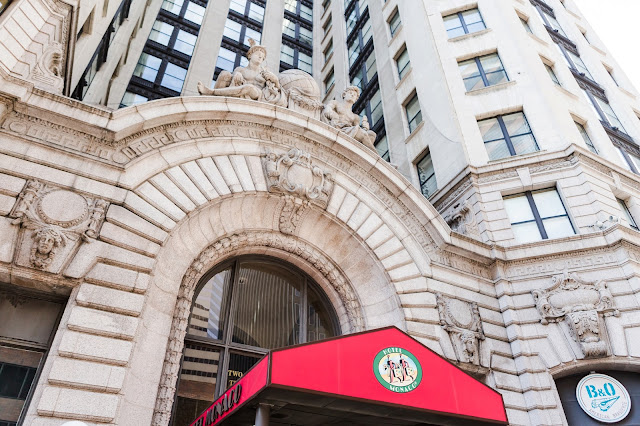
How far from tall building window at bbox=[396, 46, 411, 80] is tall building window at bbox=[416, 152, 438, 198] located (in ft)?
18.4

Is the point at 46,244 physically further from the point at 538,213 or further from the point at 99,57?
the point at 538,213

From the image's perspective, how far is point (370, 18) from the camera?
27906 mm

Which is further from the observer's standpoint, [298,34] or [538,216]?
[298,34]

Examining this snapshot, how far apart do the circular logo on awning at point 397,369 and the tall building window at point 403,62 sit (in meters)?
18.4

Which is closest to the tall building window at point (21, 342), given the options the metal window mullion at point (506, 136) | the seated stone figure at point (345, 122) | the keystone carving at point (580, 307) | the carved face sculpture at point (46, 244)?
the carved face sculpture at point (46, 244)

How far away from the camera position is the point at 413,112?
20.7m

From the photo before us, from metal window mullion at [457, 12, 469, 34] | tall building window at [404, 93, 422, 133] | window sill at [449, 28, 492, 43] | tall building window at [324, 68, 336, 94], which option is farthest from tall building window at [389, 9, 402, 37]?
tall building window at [324, 68, 336, 94]

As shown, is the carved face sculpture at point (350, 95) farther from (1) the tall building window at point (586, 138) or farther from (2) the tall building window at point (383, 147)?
(1) the tall building window at point (586, 138)

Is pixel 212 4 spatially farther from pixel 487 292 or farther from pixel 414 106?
pixel 487 292

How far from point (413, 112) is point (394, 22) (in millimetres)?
7817

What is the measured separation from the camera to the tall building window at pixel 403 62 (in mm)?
22219

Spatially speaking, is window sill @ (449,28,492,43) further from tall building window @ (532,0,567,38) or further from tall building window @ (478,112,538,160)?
tall building window @ (532,0,567,38)

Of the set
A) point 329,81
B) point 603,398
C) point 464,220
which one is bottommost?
point 603,398

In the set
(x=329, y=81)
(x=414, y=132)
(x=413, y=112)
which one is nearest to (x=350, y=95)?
(x=414, y=132)
